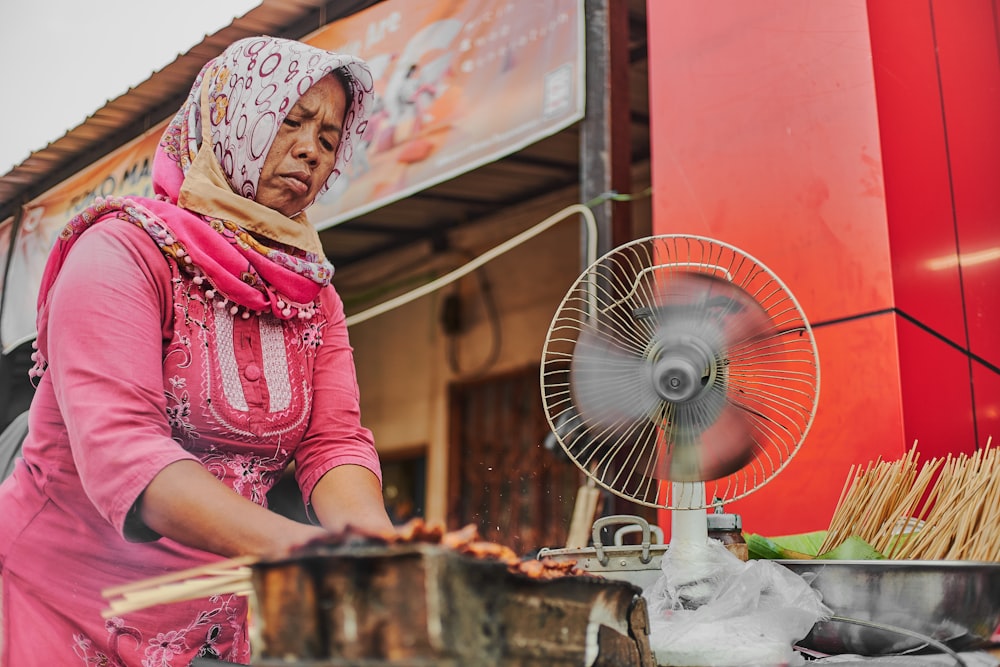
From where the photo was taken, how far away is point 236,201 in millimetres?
1816

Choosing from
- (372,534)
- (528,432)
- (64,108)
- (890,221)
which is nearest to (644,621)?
(372,534)

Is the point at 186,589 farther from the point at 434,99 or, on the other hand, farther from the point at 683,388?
the point at 434,99

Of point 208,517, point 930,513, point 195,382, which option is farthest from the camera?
point 930,513

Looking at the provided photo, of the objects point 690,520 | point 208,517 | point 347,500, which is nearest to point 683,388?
point 690,520

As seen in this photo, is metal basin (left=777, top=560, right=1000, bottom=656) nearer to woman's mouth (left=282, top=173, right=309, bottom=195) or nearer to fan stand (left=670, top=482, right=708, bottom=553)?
fan stand (left=670, top=482, right=708, bottom=553)

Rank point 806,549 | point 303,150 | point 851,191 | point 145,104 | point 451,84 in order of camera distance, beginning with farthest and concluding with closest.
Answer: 1. point 145,104
2. point 451,84
3. point 851,191
4. point 806,549
5. point 303,150

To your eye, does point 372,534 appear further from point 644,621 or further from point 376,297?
point 376,297

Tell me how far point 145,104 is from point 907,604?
397cm

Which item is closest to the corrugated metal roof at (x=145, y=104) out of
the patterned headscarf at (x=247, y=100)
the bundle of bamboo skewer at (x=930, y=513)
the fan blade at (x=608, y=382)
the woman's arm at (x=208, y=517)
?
the patterned headscarf at (x=247, y=100)

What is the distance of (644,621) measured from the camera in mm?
1285

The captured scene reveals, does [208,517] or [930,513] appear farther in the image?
[930,513]

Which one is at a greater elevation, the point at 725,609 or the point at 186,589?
the point at 186,589

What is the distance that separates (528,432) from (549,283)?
983 mm

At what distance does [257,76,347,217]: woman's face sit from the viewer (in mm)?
1900
